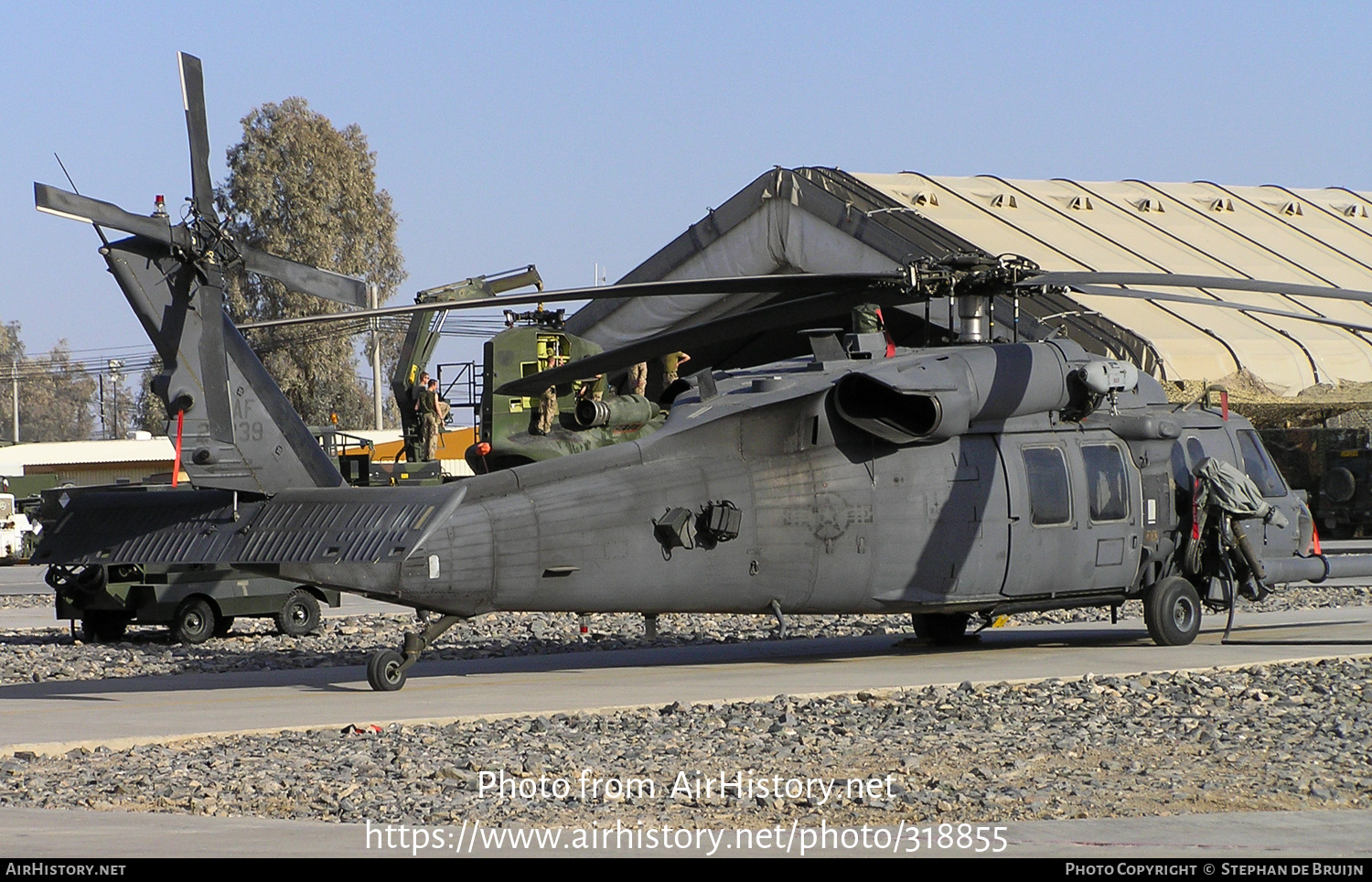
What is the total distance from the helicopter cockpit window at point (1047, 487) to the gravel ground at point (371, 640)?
4136 mm

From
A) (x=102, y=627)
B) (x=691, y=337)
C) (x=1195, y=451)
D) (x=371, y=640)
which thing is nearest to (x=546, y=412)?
(x=371, y=640)

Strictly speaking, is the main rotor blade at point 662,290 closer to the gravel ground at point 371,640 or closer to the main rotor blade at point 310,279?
the main rotor blade at point 310,279

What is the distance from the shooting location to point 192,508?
10930 millimetres

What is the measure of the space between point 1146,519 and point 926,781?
710 centimetres

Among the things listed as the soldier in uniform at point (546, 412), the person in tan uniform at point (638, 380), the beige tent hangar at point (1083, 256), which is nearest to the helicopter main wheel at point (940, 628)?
the soldier in uniform at point (546, 412)

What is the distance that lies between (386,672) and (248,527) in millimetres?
1931

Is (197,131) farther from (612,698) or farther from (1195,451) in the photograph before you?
(1195,451)

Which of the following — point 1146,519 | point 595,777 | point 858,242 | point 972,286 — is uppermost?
point 858,242

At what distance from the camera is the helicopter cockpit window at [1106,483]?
546 inches

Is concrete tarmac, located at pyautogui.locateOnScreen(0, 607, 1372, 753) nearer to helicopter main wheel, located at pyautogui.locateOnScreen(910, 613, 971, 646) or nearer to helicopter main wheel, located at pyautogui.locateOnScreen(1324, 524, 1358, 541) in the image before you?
helicopter main wheel, located at pyautogui.locateOnScreen(910, 613, 971, 646)

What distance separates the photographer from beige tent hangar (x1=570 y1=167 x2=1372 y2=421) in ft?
102
